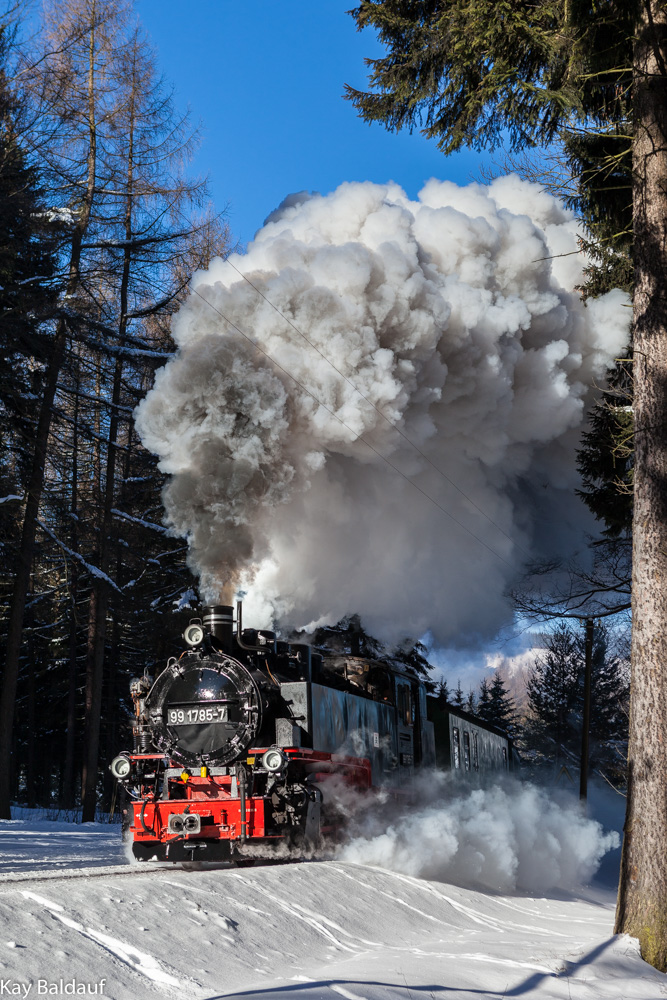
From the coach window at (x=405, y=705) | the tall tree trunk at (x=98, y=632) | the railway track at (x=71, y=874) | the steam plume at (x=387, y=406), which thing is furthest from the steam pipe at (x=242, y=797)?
the tall tree trunk at (x=98, y=632)

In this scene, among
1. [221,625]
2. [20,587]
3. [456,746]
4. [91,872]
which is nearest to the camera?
[91,872]

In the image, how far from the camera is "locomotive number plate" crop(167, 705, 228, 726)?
33.3 ft

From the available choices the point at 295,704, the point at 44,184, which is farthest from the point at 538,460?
the point at 44,184

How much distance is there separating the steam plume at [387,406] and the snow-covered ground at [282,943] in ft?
17.7

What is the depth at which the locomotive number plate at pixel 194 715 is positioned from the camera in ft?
33.3

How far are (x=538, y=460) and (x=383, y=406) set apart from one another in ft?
15.7

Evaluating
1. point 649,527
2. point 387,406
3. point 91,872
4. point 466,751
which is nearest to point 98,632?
point 466,751

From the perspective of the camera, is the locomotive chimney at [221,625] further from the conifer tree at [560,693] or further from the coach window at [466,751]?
the conifer tree at [560,693]

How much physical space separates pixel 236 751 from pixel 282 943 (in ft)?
12.1

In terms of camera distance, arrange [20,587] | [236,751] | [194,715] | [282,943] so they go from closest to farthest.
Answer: [282,943], [236,751], [194,715], [20,587]

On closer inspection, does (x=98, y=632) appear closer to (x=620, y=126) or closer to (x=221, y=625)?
(x=221, y=625)

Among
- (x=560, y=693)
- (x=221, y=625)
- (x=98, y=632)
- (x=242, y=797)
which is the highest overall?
(x=560, y=693)

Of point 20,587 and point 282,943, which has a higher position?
point 20,587

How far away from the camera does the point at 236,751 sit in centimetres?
992
